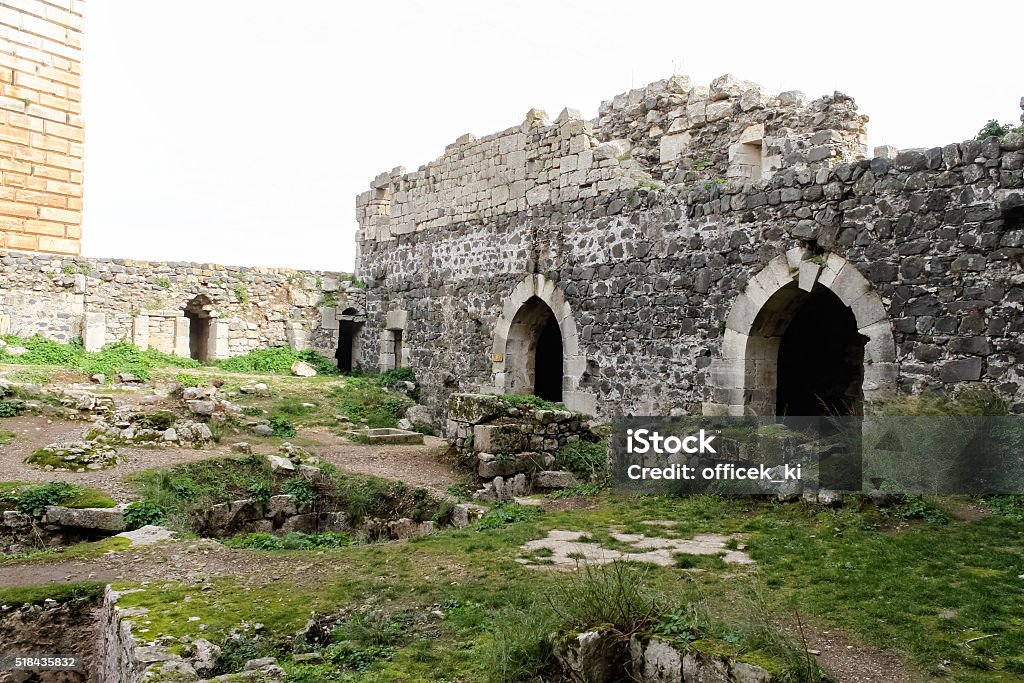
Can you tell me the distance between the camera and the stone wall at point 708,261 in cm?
856

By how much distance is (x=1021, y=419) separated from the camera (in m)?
7.65

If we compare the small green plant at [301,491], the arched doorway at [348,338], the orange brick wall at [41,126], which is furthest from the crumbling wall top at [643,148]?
the orange brick wall at [41,126]

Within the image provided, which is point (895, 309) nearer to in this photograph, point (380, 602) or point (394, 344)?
point (380, 602)

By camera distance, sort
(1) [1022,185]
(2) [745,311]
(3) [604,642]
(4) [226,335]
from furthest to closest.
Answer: (4) [226,335]
(2) [745,311]
(1) [1022,185]
(3) [604,642]

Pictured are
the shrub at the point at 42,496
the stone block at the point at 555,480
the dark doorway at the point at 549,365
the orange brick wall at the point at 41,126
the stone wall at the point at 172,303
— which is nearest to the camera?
the shrub at the point at 42,496

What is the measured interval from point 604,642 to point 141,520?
5.41 m

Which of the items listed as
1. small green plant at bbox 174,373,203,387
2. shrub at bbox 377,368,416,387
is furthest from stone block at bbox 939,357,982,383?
small green plant at bbox 174,373,203,387

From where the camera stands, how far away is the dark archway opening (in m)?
12.7

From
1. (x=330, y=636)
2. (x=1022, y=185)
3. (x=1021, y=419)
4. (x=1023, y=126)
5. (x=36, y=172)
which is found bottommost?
(x=330, y=636)

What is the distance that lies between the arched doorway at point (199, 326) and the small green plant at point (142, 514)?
10.5m

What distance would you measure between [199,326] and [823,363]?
1344 centimetres

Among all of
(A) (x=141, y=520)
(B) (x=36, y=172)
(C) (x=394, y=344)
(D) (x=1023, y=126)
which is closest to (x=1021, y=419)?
(D) (x=1023, y=126)

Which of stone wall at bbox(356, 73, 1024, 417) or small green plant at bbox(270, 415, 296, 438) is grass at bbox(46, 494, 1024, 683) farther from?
small green plant at bbox(270, 415, 296, 438)

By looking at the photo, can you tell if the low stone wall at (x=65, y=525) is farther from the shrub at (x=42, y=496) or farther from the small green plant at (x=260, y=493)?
the small green plant at (x=260, y=493)
